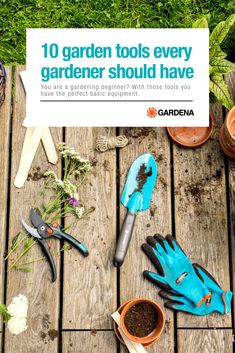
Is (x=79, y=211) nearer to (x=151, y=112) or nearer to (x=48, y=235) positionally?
(x=48, y=235)

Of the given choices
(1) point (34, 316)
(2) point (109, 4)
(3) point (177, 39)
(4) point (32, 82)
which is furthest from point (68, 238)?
(2) point (109, 4)

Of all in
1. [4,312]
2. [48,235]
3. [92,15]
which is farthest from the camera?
[92,15]

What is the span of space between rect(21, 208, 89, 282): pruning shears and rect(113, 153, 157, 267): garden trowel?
0.55 ft

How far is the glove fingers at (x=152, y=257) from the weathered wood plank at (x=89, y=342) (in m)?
0.27

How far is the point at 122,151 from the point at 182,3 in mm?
786

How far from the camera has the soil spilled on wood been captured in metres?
1.85

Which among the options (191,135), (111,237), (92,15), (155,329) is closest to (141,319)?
(155,329)

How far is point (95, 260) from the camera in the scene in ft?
6.40

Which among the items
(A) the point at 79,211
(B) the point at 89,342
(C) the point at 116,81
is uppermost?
(C) the point at 116,81

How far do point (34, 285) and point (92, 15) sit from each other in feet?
3.79

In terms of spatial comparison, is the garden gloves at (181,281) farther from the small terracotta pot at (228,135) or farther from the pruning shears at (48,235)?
the small terracotta pot at (228,135)

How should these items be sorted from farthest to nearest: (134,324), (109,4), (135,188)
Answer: (109,4)
(135,188)
(134,324)

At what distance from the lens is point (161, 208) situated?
78.4 inches

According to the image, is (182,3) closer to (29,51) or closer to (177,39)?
(177,39)
